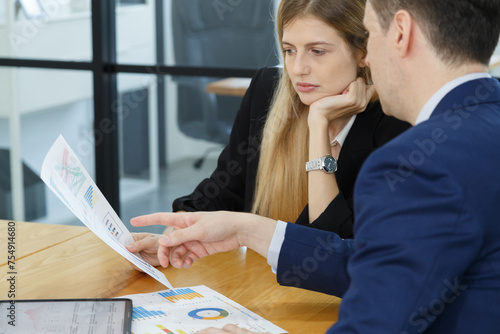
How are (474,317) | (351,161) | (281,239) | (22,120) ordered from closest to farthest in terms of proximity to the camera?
1. (474,317)
2. (281,239)
3. (351,161)
4. (22,120)

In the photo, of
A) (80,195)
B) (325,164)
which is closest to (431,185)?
(80,195)

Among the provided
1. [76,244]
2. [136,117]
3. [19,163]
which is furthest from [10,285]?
[19,163]

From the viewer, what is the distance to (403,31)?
103 centimetres

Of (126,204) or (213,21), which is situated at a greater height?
(213,21)

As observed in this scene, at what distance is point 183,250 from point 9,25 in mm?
2600

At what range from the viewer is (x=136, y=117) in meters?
3.62

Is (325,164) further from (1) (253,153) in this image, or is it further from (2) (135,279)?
(2) (135,279)

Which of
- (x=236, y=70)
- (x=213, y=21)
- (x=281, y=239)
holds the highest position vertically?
(x=213, y=21)

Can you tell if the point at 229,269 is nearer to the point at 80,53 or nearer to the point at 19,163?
the point at 80,53

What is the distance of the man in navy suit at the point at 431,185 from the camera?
875 millimetres

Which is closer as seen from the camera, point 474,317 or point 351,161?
point 474,317

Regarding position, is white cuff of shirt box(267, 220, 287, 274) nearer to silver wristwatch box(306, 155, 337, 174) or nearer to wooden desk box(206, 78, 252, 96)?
silver wristwatch box(306, 155, 337, 174)

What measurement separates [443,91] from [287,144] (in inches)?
36.9

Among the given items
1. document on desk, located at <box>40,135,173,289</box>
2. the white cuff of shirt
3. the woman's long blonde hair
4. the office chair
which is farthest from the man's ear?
the office chair
